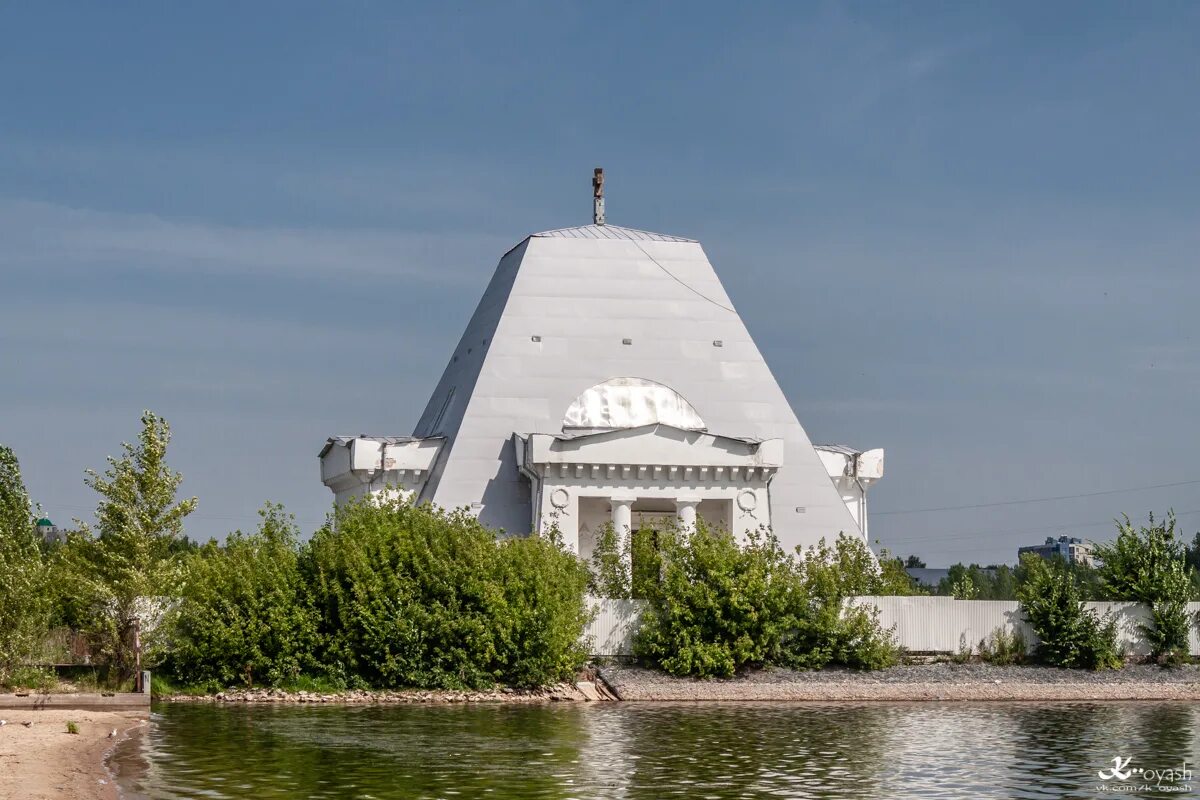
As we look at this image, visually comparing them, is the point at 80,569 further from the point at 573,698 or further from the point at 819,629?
the point at 819,629

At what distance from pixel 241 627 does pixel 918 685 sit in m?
16.1

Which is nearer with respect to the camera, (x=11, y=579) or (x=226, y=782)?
(x=226, y=782)

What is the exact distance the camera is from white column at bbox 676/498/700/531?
46.0 meters

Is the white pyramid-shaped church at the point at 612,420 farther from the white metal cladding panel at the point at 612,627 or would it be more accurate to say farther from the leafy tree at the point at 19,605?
the leafy tree at the point at 19,605

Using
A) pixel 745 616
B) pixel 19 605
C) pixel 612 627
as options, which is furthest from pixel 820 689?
pixel 19 605

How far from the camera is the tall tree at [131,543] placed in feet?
112

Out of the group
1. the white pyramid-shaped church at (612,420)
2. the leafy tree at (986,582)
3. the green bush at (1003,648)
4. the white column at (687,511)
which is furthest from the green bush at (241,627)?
the leafy tree at (986,582)

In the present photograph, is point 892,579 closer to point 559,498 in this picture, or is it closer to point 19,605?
point 559,498

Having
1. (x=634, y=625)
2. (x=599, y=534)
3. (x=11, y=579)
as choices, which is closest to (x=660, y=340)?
(x=599, y=534)

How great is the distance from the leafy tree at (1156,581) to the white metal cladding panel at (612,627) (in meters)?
13.6

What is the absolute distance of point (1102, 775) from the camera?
21156 millimetres

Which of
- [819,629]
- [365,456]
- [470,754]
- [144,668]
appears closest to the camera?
[470,754]

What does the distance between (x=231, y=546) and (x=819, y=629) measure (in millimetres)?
15120

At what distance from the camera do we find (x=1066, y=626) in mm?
39969
